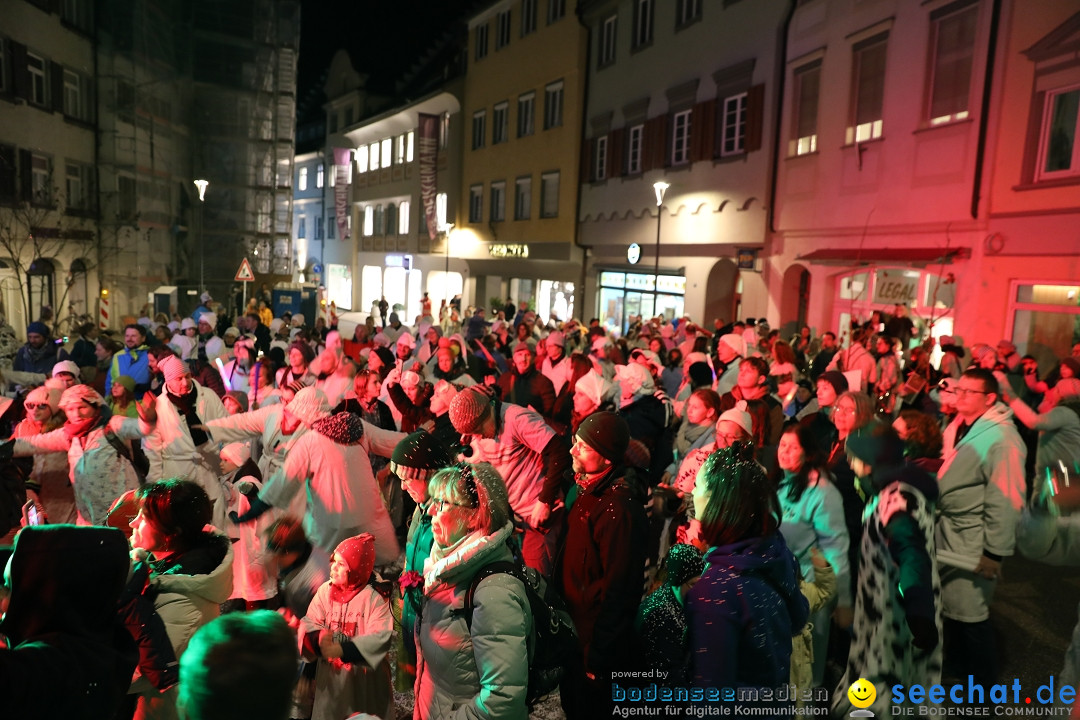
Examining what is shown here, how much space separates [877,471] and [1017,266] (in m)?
10.6

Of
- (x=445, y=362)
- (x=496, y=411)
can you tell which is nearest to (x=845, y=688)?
(x=496, y=411)

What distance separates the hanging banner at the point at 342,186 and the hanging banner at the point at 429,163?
33.1 feet

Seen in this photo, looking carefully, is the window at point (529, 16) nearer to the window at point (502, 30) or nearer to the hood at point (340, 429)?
the window at point (502, 30)

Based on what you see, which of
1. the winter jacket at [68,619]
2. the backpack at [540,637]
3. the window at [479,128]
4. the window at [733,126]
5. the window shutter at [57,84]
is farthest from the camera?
the window at [479,128]

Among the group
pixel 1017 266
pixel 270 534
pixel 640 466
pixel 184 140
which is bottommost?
pixel 270 534

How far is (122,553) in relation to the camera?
7.09 feet

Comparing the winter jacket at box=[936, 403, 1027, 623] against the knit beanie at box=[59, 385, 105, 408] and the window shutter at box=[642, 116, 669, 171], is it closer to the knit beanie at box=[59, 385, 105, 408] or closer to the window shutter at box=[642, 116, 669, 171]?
the knit beanie at box=[59, 385, 105, 408]

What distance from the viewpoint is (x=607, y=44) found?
25.5 meters

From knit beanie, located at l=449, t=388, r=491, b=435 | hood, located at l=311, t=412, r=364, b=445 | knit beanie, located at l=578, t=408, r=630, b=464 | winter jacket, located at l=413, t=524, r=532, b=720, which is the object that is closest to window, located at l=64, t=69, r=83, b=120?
hood, located at l=311, t=412, r=364, b=445

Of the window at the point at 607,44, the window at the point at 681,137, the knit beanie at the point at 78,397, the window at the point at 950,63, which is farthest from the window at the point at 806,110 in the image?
the knit beanie at the point at 78,397

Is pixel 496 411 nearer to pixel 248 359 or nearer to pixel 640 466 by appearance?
pixel 640 466

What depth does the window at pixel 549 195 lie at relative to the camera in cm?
2827

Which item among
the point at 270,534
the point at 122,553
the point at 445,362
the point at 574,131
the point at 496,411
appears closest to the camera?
the point at 122,553

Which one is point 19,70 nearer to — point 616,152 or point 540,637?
point 616,152
